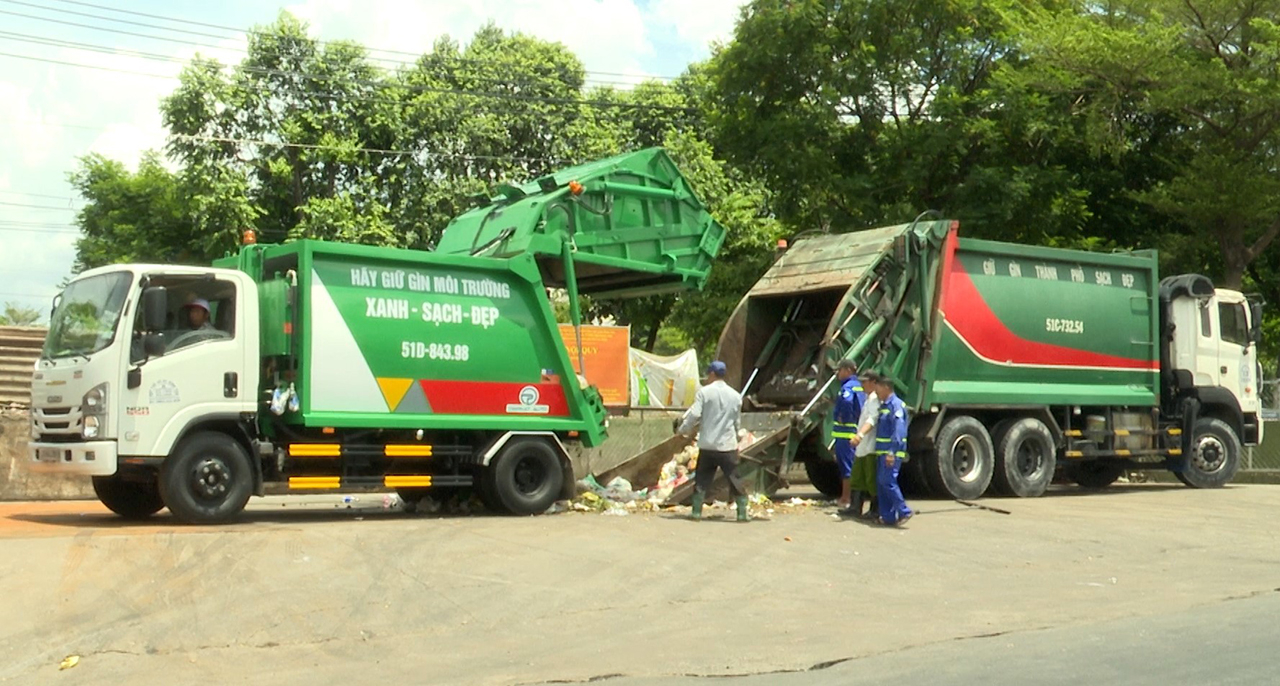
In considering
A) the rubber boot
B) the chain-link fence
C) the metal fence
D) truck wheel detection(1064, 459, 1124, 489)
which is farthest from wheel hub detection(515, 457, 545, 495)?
the chain-link fence

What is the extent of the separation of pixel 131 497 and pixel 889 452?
6991mm

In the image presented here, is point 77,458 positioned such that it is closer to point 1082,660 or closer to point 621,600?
point 621,600

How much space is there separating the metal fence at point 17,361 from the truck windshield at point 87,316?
8.65m

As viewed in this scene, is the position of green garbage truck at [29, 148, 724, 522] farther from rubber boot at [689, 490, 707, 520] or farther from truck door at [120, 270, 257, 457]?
rubber boot at [689, 490, 707, 520]

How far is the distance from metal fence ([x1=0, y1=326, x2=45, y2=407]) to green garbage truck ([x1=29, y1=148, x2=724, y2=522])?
8927mm

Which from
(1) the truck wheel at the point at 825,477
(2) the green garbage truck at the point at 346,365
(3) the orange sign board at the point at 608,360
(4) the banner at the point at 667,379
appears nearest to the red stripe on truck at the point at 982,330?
(1) the truck wheel at the point at 825,477

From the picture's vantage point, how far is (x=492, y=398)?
45.5 feet

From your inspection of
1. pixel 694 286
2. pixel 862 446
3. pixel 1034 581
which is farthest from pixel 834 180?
pixel 1034 581

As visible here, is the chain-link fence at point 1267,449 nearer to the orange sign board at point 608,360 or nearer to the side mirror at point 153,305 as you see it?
the orange sign board at point 608,360

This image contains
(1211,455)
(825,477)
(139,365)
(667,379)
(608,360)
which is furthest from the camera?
(667,379)

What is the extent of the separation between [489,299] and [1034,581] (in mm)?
5817

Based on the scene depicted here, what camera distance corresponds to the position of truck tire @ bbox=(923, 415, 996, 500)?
52.0ft

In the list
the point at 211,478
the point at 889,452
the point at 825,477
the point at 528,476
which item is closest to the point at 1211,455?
the point at 825,477

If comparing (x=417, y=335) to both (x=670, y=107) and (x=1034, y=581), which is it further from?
(x=670, y=107)
